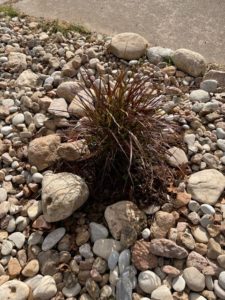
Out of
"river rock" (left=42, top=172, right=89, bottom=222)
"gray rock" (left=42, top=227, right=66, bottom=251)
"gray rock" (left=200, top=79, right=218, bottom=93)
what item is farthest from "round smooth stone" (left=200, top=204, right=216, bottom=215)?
"gray rock" (left=200, top=79, right=218, bottom=93)

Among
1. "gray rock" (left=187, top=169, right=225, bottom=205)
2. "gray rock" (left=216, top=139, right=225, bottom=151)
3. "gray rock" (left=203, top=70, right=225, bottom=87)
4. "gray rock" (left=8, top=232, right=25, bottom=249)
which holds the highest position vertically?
"gray rock" (left=203, top=70, right=225, bottom=87)

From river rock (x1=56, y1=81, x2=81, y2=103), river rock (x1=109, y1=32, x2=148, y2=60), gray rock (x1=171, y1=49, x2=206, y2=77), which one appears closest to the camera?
river rock (x1=56, y1=81, x2=81, y2=103)

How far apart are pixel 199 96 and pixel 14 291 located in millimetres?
1425

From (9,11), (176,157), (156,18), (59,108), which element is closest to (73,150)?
(59,108)

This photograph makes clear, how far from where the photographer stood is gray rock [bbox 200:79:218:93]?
8.23ft

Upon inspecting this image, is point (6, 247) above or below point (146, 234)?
below

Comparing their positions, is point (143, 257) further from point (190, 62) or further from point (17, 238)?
point (190, 62)

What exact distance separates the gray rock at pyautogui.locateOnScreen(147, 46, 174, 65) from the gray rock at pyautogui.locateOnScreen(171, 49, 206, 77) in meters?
0.07

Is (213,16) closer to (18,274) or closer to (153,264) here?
(153,264)

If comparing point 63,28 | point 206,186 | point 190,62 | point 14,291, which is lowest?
point 14,291

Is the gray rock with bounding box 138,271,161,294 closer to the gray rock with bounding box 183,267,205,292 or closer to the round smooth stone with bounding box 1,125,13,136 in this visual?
the gray rock with bounding box 183,267,205,292

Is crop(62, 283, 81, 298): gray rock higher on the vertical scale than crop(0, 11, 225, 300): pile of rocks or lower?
lower

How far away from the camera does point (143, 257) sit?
1.78 metres

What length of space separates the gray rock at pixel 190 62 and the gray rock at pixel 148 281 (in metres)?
1.35
